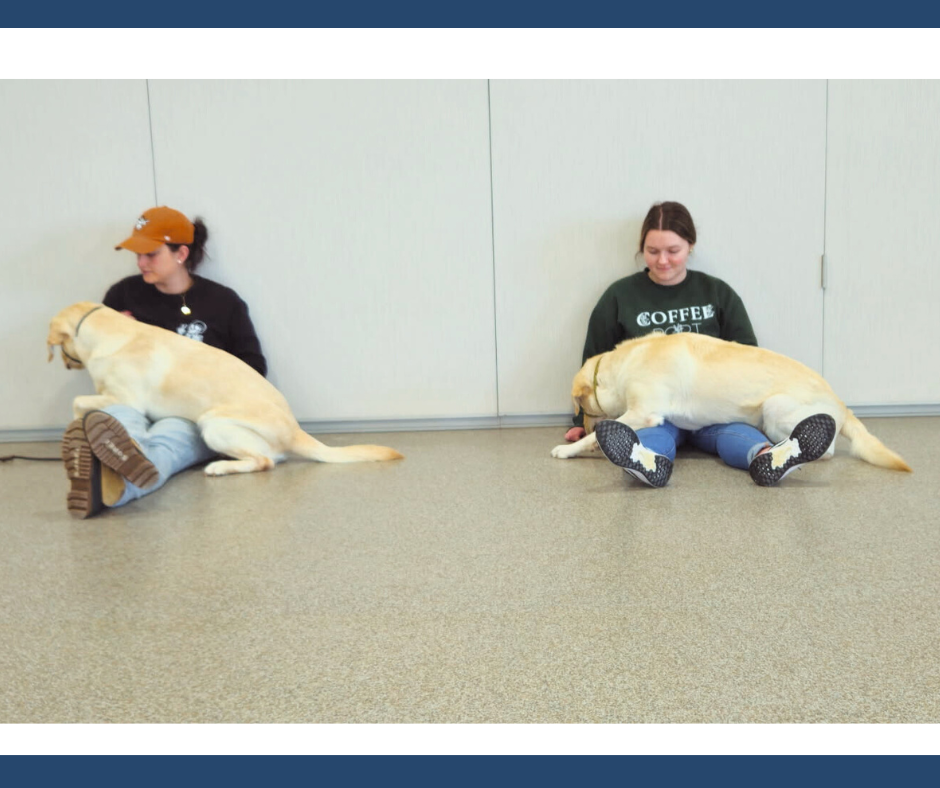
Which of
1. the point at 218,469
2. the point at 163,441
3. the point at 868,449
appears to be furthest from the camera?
the point at 218,469

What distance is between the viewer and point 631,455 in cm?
285

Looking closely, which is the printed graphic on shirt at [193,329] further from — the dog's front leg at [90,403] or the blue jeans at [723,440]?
the blue jeans at [723,440]

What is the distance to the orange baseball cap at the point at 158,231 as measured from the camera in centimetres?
376

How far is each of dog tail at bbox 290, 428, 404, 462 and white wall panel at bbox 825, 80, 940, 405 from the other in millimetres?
2268

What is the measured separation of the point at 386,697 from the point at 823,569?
1144mm

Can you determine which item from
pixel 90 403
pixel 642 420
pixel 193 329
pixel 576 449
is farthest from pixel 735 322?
pixel 90 403

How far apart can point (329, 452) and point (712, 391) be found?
4.91ft

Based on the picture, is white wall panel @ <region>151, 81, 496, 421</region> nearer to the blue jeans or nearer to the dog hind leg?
the dog hind leg

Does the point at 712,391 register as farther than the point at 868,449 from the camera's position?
Yes

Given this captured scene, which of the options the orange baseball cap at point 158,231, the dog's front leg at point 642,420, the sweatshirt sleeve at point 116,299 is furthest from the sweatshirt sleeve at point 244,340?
the dog's front leg at point 642,420

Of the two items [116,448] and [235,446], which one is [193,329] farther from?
[116,448]

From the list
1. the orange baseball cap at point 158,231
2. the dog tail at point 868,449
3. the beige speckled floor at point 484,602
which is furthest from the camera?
the orange baseball cap at point 158,231

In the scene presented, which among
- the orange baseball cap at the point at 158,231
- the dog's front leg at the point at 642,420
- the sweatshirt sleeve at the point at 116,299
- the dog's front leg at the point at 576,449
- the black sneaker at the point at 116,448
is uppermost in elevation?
the orange baseball cap at the point at 158,231

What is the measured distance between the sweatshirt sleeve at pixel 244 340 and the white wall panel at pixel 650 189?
1141mm
